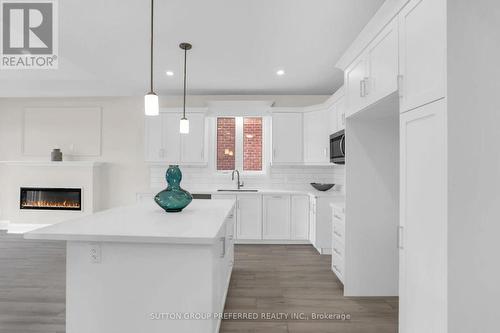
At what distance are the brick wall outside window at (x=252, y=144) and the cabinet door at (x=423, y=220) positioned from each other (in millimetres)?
3863

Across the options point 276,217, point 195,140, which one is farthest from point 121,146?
point 276,217

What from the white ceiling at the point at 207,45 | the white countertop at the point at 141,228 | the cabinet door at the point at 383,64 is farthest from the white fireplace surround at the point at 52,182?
the cabinet door at the point at 383,64

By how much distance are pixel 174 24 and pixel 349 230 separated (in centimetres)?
272

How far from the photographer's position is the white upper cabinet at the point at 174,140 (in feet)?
17.3

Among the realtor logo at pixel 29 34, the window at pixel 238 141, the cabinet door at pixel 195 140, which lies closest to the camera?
the realtor logo at pixel 29 34

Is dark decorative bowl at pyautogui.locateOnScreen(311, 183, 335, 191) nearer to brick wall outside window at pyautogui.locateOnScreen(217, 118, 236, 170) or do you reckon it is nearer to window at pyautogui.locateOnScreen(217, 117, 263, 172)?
window at pyautogui.locateOnScreen(217, 117, 263, 172)

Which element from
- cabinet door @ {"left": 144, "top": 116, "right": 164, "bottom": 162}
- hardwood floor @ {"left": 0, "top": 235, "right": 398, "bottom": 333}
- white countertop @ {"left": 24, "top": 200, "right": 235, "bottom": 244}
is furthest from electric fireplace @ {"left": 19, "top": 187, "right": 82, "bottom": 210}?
white countertop @ {"left": 24, "top": 200, "right": 235, "bottom": 244}

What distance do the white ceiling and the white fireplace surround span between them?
1.42m

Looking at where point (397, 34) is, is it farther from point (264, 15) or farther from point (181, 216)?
point (181, 216)

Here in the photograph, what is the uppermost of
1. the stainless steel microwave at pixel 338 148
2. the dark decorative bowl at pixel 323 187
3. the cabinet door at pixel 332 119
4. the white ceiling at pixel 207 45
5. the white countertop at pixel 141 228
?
the white ceiling at pixel 207 45

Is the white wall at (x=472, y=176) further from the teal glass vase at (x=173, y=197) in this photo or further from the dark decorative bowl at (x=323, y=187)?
the dark decorative bowl at (x=323, y=187)

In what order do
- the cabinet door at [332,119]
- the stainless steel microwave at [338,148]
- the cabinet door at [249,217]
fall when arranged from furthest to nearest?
the cabinet door at [249,217] → the cabinet door at [332,119] → the stainless steel microwave at [338,148]

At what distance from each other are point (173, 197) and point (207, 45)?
2.06m

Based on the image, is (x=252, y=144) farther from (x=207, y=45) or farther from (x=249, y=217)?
(x=207, y=45)
